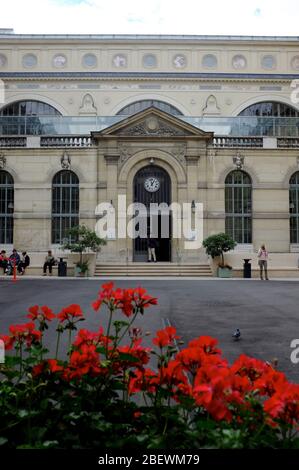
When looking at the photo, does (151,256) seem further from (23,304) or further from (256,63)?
(256,63)

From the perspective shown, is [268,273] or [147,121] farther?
[147,121]

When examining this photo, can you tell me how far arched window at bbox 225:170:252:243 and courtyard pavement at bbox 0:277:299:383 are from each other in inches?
549

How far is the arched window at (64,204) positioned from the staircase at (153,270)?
429 cm

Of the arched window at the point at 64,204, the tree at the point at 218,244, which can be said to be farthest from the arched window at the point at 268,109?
the tree at the point at 218,244

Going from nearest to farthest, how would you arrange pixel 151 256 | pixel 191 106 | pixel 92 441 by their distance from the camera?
1. pixel 92 441
2. pixel 151 256
3. pixel 191 106

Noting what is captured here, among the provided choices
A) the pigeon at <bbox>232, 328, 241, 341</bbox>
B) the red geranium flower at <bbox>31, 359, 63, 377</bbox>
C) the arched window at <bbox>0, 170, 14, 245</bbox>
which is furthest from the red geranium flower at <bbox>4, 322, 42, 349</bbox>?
the arched window at <bbox>0, 170, 14, 245</bbox>

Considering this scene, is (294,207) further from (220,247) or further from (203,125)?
(203,125)

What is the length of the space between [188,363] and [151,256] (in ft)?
92.9

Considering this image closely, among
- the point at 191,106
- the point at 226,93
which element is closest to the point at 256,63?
the point at 226,93

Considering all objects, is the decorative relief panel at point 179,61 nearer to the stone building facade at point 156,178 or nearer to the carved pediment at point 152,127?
the stone building facade at point 156,178

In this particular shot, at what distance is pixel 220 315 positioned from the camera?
11.2 metres

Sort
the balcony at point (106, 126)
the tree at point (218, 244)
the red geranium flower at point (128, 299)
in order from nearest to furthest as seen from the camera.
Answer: the red geranium flower at point (128, 299)
the tree at point (218, 244)
the balcony at point (106, 126)

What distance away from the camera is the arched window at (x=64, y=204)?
3138 cm

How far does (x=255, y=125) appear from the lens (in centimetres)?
3594
